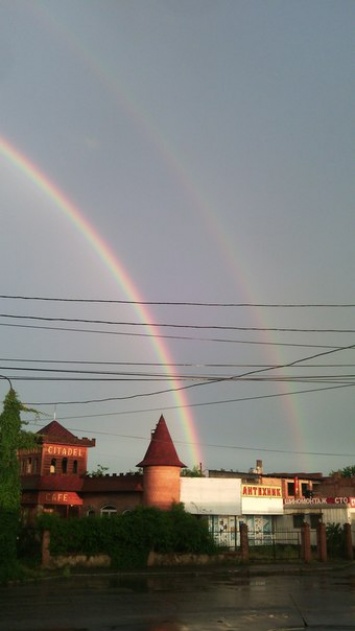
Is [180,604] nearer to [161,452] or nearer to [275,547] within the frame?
[161,452]

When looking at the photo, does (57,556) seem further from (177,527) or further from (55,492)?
(55,492)

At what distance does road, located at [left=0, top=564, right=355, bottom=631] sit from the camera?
582 inches

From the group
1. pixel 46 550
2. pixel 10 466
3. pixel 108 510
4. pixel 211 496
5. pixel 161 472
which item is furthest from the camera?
pixel 211 496

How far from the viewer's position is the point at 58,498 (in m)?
46.2

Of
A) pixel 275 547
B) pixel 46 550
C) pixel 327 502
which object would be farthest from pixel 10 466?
pixel 327 502

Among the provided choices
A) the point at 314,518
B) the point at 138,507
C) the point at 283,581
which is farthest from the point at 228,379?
the point at 314,518

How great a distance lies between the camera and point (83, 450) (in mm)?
52031

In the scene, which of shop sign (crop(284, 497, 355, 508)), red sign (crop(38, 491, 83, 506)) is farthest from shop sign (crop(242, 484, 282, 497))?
red sign (crop(38, 491, 83, 506))

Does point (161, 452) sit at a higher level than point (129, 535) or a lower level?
higher

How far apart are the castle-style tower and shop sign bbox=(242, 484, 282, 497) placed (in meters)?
8.91

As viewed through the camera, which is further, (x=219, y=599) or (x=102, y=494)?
(x=102, y=494)

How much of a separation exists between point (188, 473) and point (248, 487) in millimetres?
27258

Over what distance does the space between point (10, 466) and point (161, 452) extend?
49.5ft

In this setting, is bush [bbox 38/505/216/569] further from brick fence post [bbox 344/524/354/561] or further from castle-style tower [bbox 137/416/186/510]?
brick fence post [bbox 344/524/354/561]
